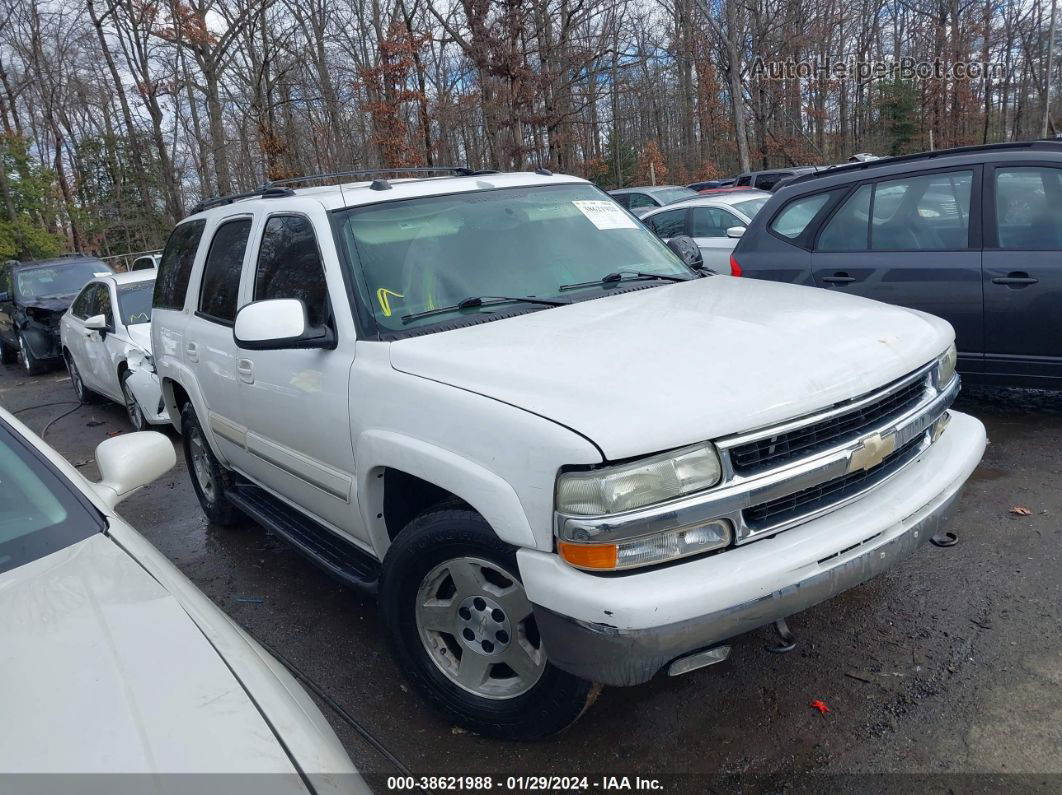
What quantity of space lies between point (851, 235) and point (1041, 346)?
148 cm

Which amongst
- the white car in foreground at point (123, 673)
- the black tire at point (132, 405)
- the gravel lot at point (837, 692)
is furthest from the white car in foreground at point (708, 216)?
the white car in foreground at point (123, 673)

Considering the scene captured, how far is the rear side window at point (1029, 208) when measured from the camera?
5055mm

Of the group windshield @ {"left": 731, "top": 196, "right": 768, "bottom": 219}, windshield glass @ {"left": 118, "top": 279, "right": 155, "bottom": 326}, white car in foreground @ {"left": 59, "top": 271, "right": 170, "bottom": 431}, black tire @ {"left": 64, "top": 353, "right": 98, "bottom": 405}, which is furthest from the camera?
windshield @ {"left": 731, "top": 196, "right": 768, "bottom": 219}

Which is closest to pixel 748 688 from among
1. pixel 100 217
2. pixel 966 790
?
pixel 966 790

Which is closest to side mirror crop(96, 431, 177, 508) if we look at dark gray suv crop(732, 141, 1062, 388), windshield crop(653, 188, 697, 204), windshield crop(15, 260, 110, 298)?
dark gray suv crop(732, 141, 1062, 388)

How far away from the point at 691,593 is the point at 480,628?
0.88m

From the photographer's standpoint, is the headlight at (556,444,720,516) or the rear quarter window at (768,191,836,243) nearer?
the headlight at (556,444,720,516)

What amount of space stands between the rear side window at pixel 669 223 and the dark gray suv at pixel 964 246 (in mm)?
5753

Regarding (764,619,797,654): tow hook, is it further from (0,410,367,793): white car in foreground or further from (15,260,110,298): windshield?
(15,260,110,298): windshield

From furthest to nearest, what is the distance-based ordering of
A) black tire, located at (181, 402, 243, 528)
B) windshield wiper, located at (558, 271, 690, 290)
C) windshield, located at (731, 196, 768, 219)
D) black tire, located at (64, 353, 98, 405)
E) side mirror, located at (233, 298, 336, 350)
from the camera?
windshield, located at (731, 196, 768, 219)
black tire, located at (64, 353, 98, 405)
black tire, located at (181, 402, 243, 528)
windshield wiper, located at (558, 271, 690, 290)
side mirror, located at (233, 298, 336, 350)

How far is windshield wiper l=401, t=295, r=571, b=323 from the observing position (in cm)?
327

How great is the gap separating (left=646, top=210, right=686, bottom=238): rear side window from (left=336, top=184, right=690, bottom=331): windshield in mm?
8059

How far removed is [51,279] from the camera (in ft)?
45.4

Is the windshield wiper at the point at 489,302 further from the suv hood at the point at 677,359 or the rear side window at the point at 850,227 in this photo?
→ the rear side window at the point at 850,227
